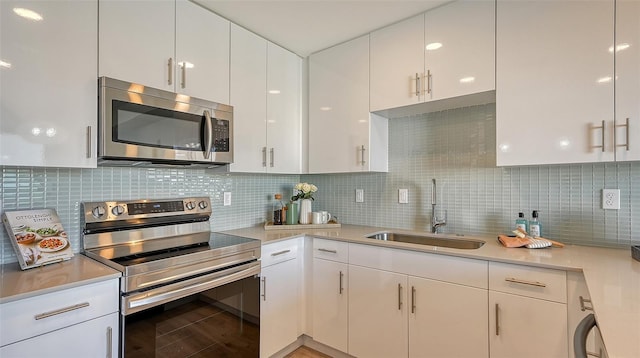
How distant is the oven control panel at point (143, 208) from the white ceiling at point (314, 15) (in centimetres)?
125

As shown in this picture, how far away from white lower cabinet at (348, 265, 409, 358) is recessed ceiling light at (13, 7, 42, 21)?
6.55ft

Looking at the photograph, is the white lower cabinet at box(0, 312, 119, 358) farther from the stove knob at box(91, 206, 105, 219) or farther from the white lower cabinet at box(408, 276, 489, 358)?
the white lower cabinet at box(408, 276, 489, 358)

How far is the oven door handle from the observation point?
1.29 meters

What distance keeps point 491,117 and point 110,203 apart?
7.81 feet

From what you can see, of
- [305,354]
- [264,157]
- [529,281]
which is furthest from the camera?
[264,157]

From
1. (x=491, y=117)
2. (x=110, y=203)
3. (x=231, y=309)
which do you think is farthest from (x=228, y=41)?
(x=491, y=117)

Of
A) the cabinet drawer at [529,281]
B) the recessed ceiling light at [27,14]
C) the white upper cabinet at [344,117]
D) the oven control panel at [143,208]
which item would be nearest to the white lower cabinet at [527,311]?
the cabinet drawer at [529,281]

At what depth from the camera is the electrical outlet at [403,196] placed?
93.1 inches

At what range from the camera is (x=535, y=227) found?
1.74 metres

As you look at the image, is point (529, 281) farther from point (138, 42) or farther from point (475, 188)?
point (138, 42)

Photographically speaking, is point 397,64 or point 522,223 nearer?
point 522,223

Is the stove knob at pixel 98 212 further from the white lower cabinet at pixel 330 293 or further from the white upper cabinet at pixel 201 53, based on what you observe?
the white lower cabinet at pixel 330 293

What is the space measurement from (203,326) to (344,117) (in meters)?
1.66

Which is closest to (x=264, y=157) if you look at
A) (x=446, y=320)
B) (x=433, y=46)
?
(x=433, y=46)
